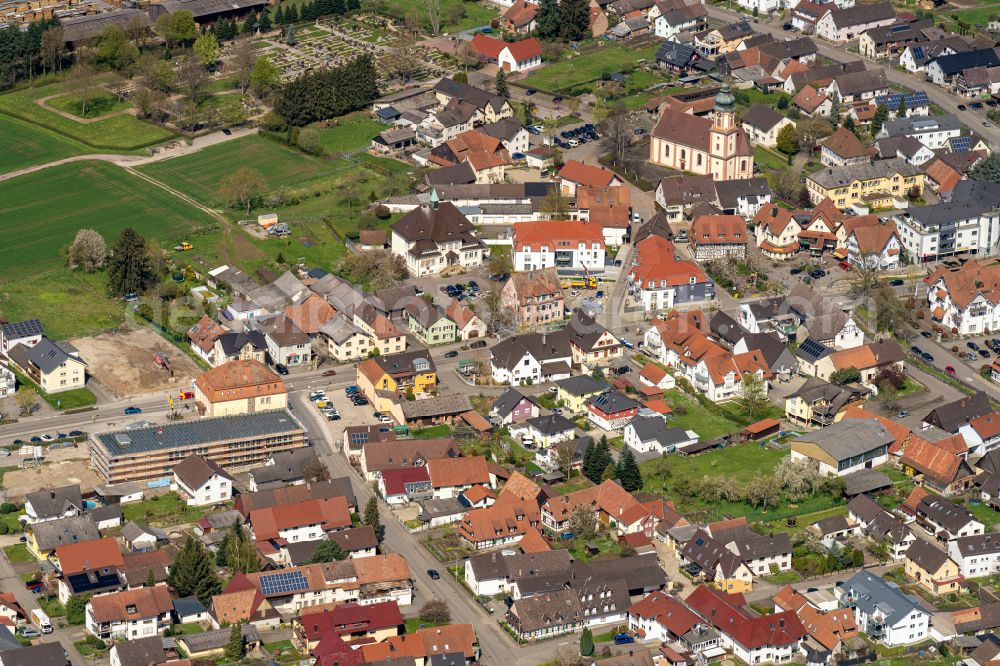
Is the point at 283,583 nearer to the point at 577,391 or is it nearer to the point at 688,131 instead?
the point at 577,391

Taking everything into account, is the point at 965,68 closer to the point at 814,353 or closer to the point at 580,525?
the point at 814,353

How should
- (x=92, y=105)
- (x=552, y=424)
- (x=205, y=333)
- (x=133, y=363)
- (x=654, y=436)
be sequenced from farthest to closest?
(x=92, y=105) < (x=205, y=333) < (x=133, y=363) < (x=552, y=424) < (x=654, y=436)

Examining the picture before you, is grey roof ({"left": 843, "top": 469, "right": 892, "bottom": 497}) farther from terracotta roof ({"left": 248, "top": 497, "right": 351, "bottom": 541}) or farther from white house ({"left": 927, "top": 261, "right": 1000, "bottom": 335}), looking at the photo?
terracotta roof ({"left": 248, "top": 497, "right": 351, "bottom": 541})

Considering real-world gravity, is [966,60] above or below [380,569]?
above

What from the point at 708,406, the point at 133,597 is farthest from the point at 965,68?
the point at 133,597

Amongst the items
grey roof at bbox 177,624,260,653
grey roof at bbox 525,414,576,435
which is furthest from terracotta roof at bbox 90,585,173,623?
grey roof at bbox 525,414,576,435

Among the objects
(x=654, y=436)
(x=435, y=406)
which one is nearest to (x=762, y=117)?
(x=654, y=436)

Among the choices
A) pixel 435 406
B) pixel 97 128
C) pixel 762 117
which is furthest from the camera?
pixel 97 128

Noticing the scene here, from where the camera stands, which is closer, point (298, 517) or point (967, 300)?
point (298, 517)


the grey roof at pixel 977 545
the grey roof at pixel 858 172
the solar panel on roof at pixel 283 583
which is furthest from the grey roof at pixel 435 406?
the grey roof at pixel 858 172
